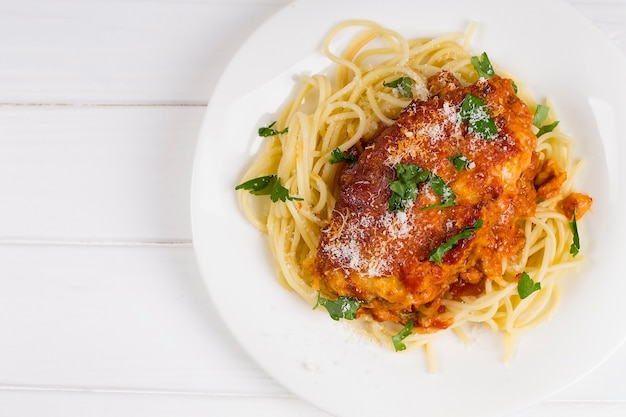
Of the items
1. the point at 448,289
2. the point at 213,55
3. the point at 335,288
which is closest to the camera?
the point at 335,288

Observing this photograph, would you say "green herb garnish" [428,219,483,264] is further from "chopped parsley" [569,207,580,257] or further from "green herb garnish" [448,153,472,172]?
"chopped parsley" [569,207,580,257]

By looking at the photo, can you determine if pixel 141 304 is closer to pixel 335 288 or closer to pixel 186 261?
pixel 186 261

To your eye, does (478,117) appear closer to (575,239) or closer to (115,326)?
(575,239)

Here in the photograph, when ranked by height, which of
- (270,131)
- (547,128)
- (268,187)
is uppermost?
(547,128)

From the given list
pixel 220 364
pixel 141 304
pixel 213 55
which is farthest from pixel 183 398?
pixel 213 55

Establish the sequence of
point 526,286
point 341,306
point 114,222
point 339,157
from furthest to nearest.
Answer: point 114,222 < point 339,157 < point 526,286 < point 341,306

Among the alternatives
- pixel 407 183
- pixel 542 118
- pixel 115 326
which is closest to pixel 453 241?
pixel 407 183

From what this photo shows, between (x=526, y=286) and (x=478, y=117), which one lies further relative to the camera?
(x=526, y=286)
